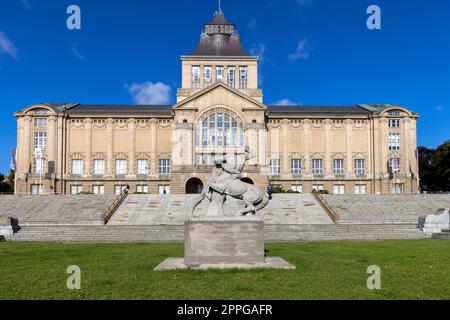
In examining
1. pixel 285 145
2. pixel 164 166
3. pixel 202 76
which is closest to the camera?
pixel 164 166

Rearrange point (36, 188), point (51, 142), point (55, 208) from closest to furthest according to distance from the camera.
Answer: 1. point (55, 208)
2. point (36, 188)
3. point (51, 142)

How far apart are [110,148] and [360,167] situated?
39340 millimetres

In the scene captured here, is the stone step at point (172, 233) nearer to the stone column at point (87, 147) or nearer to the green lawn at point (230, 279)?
the green lawn at point (230, 279)

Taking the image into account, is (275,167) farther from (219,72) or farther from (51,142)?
(51,142)

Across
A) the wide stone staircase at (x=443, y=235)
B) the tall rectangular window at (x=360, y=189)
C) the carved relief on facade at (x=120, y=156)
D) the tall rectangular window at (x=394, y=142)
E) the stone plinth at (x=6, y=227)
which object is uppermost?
the tall rectangular window at (x=394, y=142)

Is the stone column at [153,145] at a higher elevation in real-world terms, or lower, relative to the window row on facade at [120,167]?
higher

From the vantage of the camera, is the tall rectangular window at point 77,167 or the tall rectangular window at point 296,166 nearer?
the tall rectangular window at point 77,167

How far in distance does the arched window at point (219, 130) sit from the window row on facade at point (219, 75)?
352 inches

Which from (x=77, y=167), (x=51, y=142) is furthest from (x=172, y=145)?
(x=51, y=142)

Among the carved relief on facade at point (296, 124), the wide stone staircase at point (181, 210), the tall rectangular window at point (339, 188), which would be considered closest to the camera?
the wide stone staircase at point (181, 210)

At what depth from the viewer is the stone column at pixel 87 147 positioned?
6875cm

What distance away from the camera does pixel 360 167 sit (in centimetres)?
7050

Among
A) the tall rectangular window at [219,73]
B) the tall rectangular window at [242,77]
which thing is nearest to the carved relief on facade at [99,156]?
the tall rectangular window at [219,73]
